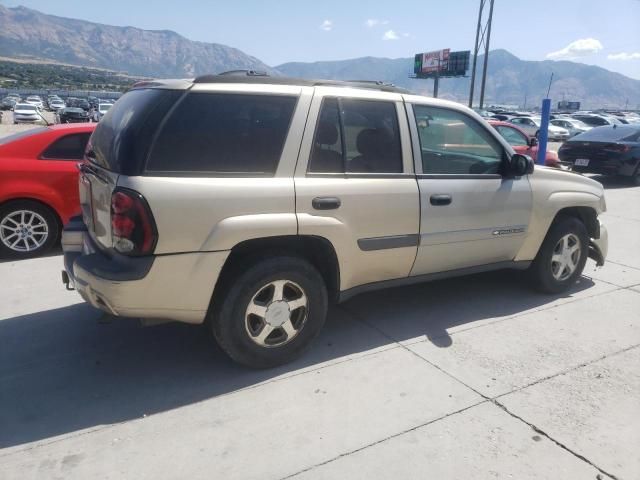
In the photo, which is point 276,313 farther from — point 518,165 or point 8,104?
point 8,104

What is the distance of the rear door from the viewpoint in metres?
3.27

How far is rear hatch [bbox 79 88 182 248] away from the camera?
2.85 meters

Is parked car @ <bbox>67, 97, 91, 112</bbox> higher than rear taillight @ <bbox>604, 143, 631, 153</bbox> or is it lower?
lower

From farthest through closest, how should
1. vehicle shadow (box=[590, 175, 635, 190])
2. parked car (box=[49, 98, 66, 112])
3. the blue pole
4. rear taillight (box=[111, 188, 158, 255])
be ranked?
parked car (box=[49, 98, 66, 112]) < vehicle shadow (box=[590, 175, 635, 190]) < the blue pole < rear taillight (box=[111, 188, 158, 255])

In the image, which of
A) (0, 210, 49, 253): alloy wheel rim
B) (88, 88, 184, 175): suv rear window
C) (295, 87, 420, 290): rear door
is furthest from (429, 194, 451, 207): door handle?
(0, 210, 49, 253): alloy wheel rim

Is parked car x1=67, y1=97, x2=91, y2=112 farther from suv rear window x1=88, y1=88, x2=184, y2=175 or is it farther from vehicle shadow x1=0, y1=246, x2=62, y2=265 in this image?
suv rear window x1=88, y1=88, x2=184, y2=175

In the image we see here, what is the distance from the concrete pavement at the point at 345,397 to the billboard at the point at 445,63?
189 ft

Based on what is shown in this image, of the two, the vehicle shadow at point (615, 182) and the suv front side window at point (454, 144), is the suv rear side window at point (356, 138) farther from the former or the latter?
the vehicle shadow at point (615, 182)

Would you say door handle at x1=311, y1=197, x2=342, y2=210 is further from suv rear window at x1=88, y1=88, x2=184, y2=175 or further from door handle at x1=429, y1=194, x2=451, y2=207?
suv rear window at x1=88, y1=88, x2=184, y2=175

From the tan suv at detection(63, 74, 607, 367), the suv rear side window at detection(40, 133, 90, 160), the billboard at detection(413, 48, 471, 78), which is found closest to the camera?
the tan suv at detection(63, 74, 607, 367)

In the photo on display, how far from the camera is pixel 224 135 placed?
3043mm

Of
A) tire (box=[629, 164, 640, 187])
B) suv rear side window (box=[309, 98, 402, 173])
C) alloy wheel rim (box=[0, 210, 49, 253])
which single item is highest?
suv rear side window (box=[309, 98, 402, 173])

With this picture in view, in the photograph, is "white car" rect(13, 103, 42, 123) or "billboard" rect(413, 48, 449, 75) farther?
"billboard" rect(413, 48, 449, 75)

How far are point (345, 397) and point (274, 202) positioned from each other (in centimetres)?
125
